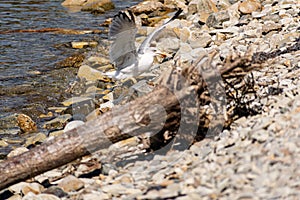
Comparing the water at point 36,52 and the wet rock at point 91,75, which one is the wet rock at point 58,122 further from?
the wet rock at point 91,75

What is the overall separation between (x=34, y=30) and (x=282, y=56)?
24.7 feet

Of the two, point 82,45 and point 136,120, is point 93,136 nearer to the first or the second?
point 136,120

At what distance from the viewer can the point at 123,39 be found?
264 inches

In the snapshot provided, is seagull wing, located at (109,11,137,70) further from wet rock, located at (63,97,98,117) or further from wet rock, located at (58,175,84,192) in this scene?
wet rock, located at (58,175,84,192)

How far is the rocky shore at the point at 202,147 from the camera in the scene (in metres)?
3.71

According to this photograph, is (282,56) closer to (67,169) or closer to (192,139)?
(192,139)

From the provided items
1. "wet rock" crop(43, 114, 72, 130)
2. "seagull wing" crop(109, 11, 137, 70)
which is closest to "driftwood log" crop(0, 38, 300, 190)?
"seagull wing" crop(109, 11, 137, 70)

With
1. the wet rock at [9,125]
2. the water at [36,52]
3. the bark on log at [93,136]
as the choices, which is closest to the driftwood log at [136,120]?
the bark on log at [93,136]

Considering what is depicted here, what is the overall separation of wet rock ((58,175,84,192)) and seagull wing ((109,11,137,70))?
2159 millimetres

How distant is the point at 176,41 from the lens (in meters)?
9.10

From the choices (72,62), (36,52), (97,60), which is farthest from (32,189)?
(36,52)

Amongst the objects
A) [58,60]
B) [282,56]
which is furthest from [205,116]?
[58,60]

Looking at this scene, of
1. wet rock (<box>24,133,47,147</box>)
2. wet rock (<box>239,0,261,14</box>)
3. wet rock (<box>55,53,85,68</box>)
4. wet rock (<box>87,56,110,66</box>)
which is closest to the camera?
wet rock (<box>24,133,47,147</box>)

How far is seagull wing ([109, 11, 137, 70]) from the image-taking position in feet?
20.8
